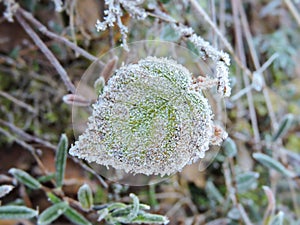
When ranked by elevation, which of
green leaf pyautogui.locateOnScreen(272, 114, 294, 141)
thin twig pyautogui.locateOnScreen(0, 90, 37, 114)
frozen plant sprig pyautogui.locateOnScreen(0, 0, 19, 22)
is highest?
frozen plant sprig pyautogui.locateOnScreen(0, 0, 19, 22)

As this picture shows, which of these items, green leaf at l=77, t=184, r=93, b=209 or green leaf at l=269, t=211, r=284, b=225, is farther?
green leaf at l=269, t=211, r=284, b=225

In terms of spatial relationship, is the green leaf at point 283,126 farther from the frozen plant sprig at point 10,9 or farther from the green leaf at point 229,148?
the frozen plant sprig at point 10,9

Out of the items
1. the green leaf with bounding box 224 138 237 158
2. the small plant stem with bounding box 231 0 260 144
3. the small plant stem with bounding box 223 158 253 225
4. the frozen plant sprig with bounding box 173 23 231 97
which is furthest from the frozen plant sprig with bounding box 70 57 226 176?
the small plant stem with bounding box 231 0 260 144

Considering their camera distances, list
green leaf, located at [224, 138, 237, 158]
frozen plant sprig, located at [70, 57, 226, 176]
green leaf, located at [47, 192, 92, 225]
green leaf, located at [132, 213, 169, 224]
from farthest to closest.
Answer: green leaf, located at [224, 138, 237, 158] < green leaf, located at [47, 192, 92, 225] < green leaf, located at [132, 213, 169, 224] < frozen plant sprig, located at [70, 57, 226, 176]

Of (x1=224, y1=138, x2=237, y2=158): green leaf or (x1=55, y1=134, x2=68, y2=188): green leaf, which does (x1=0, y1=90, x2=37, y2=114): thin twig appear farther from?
(x1=224, y1=138, x2=237, y2=158): green leaf

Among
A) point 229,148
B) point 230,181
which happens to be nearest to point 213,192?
point 230,181

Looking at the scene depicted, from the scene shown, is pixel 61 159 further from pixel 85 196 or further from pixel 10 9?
pixel 10 9

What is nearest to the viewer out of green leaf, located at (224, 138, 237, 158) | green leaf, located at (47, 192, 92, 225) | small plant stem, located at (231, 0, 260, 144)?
green leaf, located at (47, 192, 92, 225)
